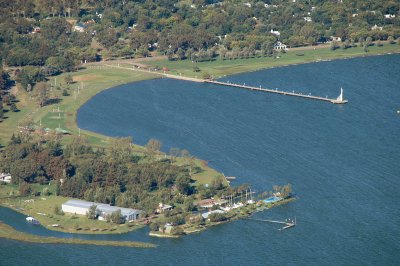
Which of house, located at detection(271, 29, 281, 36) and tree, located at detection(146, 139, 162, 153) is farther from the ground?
house, located at detection(271, 29, 281, 36)

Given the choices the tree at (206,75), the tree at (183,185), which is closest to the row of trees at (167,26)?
the tree at (206,75)

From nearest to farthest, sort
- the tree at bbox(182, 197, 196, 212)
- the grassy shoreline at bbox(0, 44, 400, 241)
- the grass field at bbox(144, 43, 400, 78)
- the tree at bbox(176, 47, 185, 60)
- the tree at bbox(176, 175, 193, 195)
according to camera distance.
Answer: the tree at bbox(182, 197, 196, 212) → the tree at bbox(176, 175, 193, 195) → the grassy shoreline at bbox(0, 44, 400, 241) → the grass field at bbox(144, 43, 400, 78) → the tree at bbox(176, 47, 185, 60)

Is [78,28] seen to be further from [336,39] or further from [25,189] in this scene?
[25,189]

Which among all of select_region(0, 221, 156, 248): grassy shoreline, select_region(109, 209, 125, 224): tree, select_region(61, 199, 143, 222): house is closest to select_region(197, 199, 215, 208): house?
select_region(61, 199, 143, 222): house

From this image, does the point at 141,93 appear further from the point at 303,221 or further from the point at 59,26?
the point at 303,221

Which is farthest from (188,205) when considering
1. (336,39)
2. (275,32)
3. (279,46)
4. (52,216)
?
(275,32)

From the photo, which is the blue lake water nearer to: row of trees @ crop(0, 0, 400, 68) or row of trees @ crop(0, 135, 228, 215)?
row of trees @ crop(0, 135, 228, 215)

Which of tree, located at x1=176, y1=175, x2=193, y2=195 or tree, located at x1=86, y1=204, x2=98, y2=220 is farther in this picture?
tree, located at x1=176, y1=175, x2=193, y2=195
